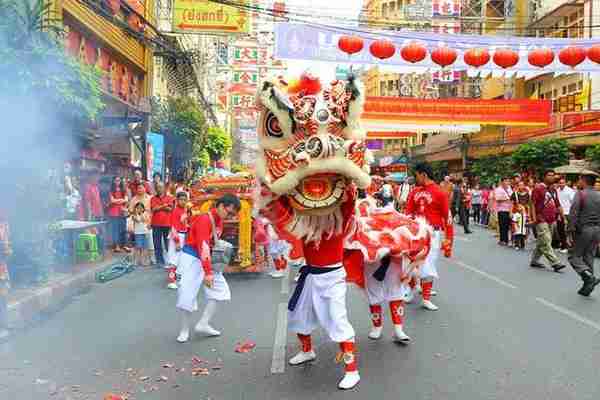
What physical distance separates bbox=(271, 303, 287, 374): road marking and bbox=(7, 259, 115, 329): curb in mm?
2899

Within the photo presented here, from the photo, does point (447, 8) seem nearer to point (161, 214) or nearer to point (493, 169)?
point (493, 169)

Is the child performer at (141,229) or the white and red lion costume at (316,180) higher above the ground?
the white and red lion costume at (316,180)

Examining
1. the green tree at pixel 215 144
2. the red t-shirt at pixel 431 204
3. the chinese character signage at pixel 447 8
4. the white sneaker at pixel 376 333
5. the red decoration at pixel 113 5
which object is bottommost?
the white sneaker at pixel 376 333

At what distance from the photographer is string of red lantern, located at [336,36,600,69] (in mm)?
13734

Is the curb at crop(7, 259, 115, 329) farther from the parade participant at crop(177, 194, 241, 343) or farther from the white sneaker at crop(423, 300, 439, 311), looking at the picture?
the white sneaker at crop(423, 300, 439, 311)

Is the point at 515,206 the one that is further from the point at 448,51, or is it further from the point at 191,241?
the point at 191,241

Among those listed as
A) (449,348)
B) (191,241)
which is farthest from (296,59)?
(449,348)

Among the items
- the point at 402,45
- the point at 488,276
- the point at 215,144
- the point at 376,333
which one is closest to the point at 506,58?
the point at 402,45

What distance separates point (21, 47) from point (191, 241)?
3166mm

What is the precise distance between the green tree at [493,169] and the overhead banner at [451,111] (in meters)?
6.18

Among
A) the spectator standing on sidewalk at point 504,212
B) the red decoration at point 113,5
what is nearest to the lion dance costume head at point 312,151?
the spectator standing on sidewalk at point 504,212

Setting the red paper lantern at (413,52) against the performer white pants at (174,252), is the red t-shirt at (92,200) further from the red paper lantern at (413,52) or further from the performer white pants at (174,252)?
the red paper lantern at (413,52)

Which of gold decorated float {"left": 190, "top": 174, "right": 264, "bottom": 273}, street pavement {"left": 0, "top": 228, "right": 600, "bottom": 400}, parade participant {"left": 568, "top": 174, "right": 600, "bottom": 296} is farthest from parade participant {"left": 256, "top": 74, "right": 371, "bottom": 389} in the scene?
gold decorated float {"left": 190, "top": 174, "right": 264, "bottom": 273}

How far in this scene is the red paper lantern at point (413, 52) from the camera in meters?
13.9
